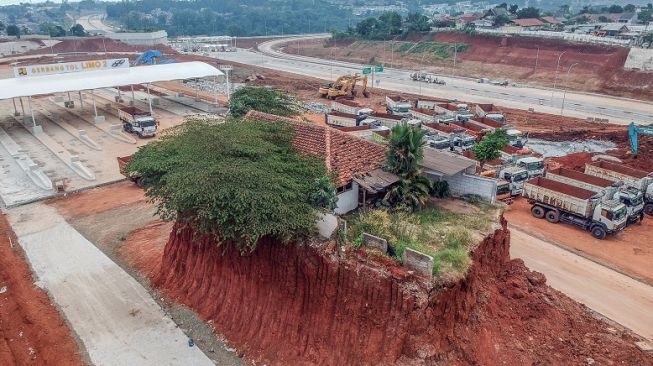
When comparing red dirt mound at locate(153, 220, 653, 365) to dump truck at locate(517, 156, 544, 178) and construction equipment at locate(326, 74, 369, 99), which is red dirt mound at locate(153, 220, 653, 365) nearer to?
dump truck at locate(517, 156, 544, 178)

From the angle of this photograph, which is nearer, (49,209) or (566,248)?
(566,248)

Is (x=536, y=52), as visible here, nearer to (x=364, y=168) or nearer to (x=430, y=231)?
(x=364, y=168)

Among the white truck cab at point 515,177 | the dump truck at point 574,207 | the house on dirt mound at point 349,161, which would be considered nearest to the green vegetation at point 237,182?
the house on dirt mound at point 349,161

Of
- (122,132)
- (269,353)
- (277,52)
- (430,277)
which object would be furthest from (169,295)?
(277,52)

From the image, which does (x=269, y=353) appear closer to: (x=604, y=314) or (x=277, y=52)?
(x=604, y=314)

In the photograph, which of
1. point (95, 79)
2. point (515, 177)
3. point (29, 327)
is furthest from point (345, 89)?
point (29, 327)

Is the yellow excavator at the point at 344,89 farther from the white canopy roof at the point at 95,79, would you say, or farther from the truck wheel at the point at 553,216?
the truck wheel at the point at 553,216
